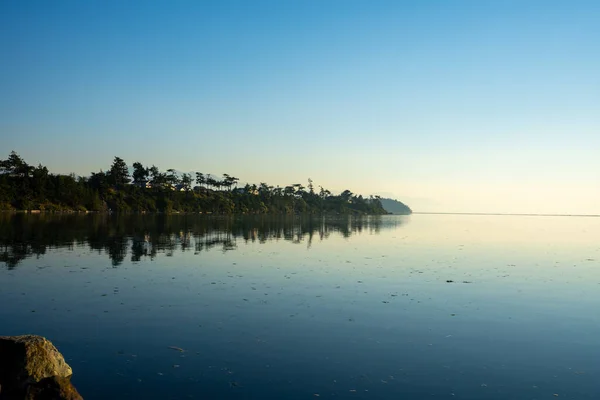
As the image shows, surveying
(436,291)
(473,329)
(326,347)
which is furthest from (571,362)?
(436,291)

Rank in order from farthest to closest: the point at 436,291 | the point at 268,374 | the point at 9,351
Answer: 1. the point at 436,291
2. the point at 268,374
3. the point at 9,351

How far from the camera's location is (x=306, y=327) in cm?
1956

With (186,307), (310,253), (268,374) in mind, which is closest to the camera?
(268,374)

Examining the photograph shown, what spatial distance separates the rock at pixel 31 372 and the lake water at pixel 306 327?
2.87ft

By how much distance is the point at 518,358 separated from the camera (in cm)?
1617

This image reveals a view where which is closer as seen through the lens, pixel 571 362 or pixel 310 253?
pixel 571 362

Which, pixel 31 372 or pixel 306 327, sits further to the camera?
pixel 306 327

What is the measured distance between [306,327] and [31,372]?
1088 cm

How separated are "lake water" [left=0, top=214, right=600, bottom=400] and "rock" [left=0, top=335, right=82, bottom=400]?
88cm

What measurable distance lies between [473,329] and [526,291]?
12476mm

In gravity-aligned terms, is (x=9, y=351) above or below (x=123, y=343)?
above

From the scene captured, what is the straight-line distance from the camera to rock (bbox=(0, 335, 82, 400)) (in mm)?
11508

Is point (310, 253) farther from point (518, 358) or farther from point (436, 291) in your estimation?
point (518, 358)

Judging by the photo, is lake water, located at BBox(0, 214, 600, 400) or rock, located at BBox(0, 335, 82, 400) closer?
rock, located at BBox(0, 335, 82, 400)
